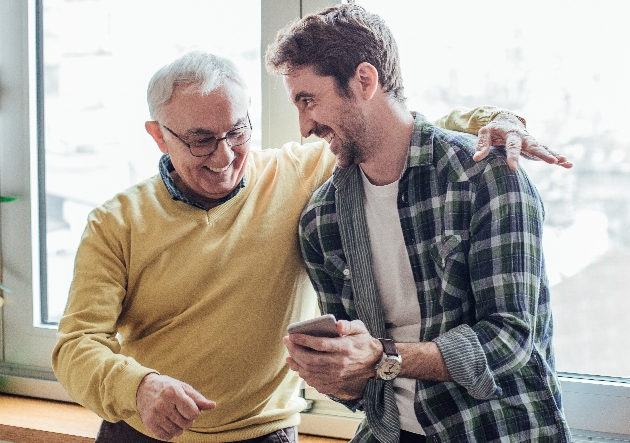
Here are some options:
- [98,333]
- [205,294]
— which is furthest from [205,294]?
[98,333]

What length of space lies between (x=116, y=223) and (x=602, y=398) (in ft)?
4.02

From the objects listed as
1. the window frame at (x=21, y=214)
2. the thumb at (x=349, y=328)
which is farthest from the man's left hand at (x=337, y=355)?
the window frame at (x=21, y=214)

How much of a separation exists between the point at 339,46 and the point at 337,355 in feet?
2.09

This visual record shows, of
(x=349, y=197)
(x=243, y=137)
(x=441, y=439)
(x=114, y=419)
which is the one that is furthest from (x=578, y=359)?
(x=114, y=419)

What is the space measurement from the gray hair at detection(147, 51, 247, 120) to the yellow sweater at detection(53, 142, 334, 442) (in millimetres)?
253

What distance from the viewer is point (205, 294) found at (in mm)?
1601

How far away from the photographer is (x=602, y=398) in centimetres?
167

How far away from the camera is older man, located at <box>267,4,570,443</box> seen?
4.24ft

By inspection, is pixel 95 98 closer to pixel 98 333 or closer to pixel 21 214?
pixel 21 214

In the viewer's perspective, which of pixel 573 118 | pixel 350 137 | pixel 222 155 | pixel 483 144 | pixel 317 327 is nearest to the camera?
pixel 317 327

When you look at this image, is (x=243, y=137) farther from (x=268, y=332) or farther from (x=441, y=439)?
(x=441, y=439)

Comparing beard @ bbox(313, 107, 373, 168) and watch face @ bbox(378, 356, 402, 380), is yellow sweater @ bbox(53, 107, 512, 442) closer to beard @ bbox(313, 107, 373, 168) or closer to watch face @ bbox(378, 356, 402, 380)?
beard @ bbox(313, 107, 373, 168)

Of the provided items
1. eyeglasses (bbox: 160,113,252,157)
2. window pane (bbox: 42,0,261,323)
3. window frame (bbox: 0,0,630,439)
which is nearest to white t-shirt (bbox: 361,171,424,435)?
eyeglasses (bbox: 160,113,252,157)

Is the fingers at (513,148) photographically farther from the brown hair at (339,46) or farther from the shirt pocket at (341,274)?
the shirt pocket at (341,274)
